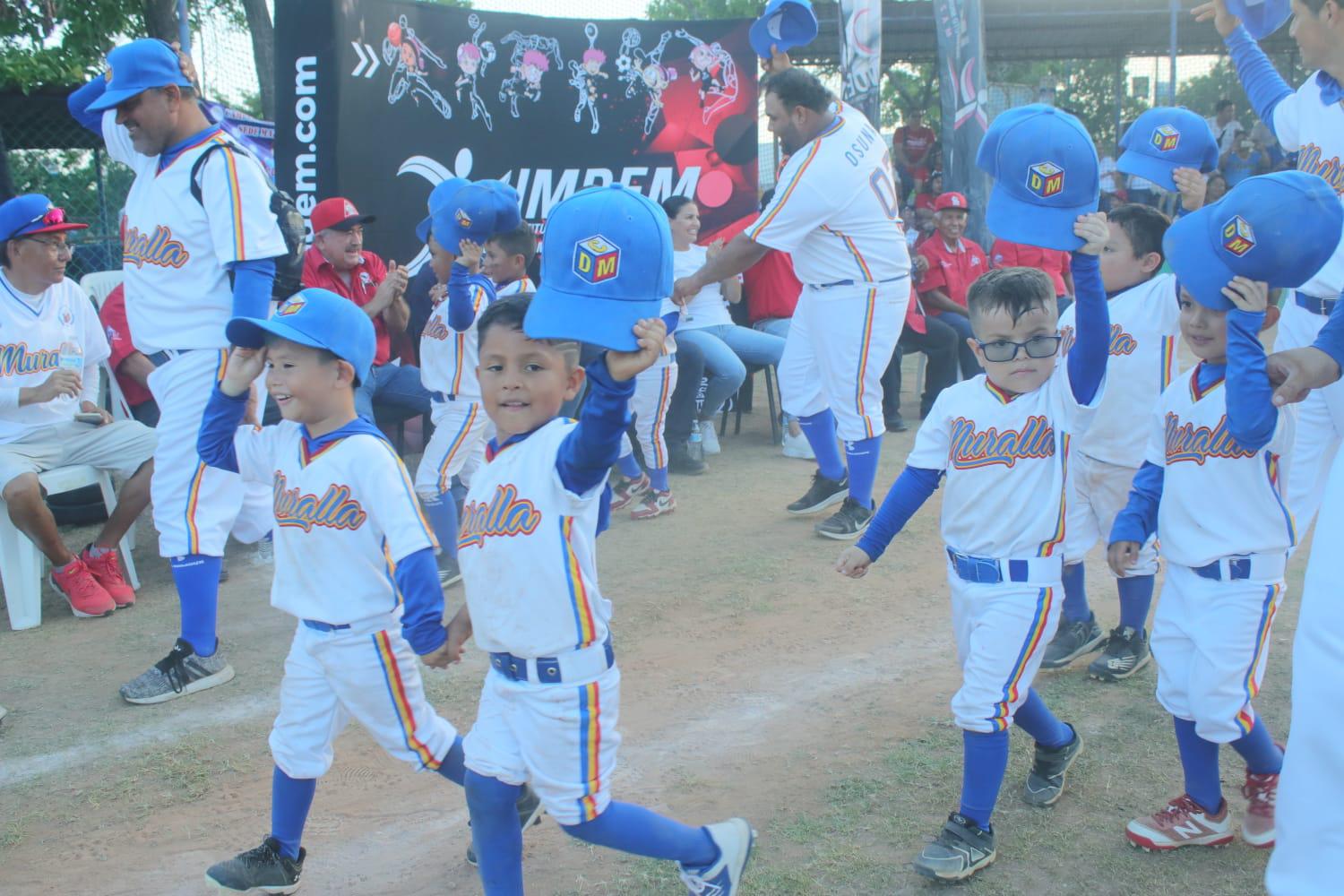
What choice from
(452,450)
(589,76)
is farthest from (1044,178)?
(589,76)

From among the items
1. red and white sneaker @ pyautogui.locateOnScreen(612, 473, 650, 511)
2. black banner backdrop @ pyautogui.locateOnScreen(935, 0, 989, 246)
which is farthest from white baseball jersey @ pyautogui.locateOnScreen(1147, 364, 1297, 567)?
black banner backdrop @ pyautogui.locateOnScreen(935, 0, 989, 246)

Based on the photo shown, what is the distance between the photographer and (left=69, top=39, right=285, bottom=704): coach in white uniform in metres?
4.20

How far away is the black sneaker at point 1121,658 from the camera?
13.5 ft

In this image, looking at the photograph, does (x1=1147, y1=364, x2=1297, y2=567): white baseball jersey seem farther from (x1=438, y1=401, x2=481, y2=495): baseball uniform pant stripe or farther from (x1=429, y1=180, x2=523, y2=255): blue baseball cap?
(x1=438, y1=401, x2=481, y2=495): baseball uniform pant stripe

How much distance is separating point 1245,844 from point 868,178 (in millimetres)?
3759

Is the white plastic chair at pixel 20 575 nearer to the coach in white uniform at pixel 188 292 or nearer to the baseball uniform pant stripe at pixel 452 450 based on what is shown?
the coach in white uniform at pixel 188 292

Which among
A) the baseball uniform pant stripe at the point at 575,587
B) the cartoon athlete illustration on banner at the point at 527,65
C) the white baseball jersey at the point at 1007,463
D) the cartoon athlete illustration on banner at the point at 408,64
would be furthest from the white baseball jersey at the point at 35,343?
the white baseball jersey at the point at 1007,463

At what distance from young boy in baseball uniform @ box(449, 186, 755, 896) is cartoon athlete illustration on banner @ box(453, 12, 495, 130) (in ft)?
20.6

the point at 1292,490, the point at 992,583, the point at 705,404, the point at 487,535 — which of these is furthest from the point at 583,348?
the point at 705,404

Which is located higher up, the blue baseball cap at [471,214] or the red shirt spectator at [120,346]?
the blue baseball cap at [471,214]

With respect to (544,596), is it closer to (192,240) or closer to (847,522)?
(192,240)

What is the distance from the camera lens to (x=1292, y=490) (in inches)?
150

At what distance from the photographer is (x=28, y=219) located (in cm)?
545

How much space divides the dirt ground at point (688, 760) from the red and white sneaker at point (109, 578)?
0.14 meters
